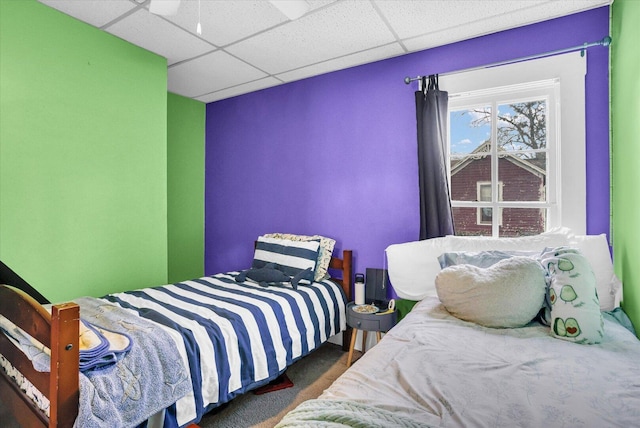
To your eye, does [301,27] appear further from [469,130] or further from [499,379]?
[499,379]

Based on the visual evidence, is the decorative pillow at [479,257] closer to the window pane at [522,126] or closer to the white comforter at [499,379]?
the white comforter at [499,379]

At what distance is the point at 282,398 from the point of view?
218cm

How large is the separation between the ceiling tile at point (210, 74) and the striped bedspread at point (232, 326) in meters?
1.85

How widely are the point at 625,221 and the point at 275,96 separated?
2.90m

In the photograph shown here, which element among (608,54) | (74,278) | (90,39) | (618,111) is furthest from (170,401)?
(608,54)

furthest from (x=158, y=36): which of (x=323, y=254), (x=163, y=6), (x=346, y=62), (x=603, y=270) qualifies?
(x=603, y=270)

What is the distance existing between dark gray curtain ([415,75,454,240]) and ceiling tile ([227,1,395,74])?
55 centimetres

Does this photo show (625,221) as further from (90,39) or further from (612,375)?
(90,39)

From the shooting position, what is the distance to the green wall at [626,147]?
1573 mm

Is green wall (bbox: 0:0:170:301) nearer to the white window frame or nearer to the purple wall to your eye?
the purple wall

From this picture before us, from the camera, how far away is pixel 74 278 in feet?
7.36

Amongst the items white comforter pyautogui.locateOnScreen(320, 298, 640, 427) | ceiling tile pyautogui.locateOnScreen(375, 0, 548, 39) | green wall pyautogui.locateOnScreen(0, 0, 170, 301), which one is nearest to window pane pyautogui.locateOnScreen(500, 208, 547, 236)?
white comforter pyautogui.locateOnScreen(320, 298, 640, 427)

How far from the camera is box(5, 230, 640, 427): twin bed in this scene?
949 millimetres

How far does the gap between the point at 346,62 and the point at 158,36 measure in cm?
146
